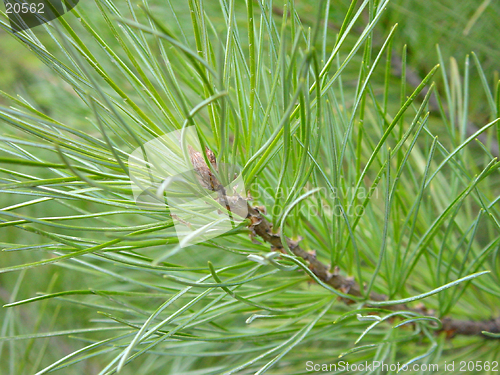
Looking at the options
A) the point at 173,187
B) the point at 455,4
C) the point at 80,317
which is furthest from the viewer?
the point at 80,317

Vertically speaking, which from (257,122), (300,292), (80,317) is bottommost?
(80,317)

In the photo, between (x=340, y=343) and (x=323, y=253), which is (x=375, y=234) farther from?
(x=340, y=343)

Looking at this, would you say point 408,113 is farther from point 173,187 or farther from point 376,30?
point 173,187

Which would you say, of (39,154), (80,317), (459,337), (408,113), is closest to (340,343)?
(459,337)

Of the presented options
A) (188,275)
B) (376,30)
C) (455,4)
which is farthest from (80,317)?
(455,4)

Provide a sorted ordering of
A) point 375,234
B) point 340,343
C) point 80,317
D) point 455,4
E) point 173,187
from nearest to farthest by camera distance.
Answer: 1. point 173,187
2. point 375,234
3. point 455,4
4. point 340,343
5. point 80,317

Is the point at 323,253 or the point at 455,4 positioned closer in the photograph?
the point at 323,253

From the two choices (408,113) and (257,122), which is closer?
(257,122)

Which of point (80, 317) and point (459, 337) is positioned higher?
point (459, 337)

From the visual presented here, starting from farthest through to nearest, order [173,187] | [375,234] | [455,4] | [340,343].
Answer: [340,343]
[455,4]
[375,234]
[173,187]
